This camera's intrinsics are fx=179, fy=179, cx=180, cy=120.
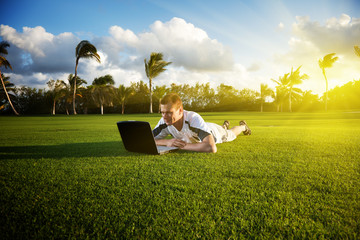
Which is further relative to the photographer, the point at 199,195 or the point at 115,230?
the point at 199,195

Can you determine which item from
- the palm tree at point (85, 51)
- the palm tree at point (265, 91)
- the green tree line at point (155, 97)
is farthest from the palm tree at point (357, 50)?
the palm tree at point (85, 51)

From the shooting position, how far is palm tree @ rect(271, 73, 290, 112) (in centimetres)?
4200

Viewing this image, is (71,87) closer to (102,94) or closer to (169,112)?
(102,94)

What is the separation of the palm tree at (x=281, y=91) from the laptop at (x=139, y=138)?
143 ft

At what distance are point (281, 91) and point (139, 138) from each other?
47782 mm

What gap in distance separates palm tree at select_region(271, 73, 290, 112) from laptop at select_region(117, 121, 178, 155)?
43.6 meters

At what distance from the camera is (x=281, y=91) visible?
141 feet

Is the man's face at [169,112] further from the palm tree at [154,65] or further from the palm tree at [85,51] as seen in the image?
the palm tree at [154,65]

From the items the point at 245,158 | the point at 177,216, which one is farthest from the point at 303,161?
the point at 177,216

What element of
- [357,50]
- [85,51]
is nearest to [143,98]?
[85,51]

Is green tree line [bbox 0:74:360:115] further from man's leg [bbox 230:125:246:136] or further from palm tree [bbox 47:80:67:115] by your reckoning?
man's leg [bbox 230:125:246:136]

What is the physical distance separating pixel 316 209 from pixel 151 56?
32073 mm

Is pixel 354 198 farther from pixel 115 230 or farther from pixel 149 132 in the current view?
pixel 149 132

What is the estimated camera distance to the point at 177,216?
1.33 metres
